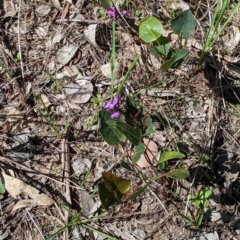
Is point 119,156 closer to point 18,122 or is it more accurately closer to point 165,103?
point 165,103

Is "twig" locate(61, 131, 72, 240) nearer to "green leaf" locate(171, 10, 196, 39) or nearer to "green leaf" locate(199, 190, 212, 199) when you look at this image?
"green leaf" locate(199, 190, 212, 199)

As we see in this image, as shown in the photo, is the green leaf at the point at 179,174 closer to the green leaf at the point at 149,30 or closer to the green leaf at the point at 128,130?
the green leaf at the point at 128,130

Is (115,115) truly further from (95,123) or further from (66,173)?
(66,173)

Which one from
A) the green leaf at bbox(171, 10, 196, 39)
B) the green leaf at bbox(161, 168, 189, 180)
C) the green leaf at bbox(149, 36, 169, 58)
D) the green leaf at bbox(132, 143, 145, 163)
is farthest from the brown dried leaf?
the green leaf at bbox(171, 10, 196, 39)

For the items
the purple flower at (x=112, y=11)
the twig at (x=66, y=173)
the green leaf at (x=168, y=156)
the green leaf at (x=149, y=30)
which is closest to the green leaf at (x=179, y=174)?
the green leaf at (x=168, y=156)

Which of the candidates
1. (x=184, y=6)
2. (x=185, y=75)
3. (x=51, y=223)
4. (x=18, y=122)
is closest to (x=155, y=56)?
(x=185, y=75)

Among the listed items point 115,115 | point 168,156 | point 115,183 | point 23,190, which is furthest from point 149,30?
point 23,190
